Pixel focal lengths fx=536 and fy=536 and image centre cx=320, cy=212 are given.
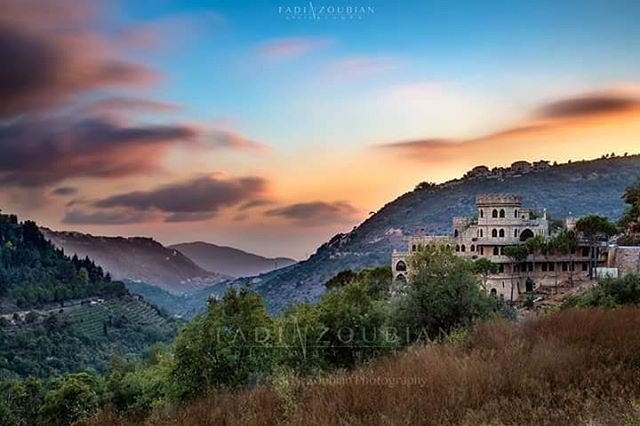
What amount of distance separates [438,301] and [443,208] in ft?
345

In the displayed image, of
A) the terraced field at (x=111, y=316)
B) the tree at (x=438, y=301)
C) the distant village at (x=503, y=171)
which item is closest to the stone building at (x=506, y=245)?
the tree at (x=438, y=301)

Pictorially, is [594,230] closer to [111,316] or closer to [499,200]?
[499,200]

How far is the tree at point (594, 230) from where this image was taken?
4141 centimetres

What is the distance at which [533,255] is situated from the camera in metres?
43.0

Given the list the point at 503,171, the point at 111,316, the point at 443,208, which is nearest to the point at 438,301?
the point at 443,208

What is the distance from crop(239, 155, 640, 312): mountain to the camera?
10281 cm

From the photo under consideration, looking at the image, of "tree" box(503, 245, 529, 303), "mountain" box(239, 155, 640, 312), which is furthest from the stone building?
"mountain" box(239, 155, 640, 312)

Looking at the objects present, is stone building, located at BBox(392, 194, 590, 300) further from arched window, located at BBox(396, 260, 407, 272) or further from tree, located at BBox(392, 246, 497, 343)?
tree, located at BBox(392, 246, 497, 343)

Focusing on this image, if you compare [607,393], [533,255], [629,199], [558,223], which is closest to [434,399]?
[607,393]

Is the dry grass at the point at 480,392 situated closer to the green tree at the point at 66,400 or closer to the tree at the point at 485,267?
the tree at the point at 485,267

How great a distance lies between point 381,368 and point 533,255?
39504 mm

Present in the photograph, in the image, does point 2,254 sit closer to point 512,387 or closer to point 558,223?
point 558,223

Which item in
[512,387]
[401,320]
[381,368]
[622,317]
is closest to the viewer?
[512,387]

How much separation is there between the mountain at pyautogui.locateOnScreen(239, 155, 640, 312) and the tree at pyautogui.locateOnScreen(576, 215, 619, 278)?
55.2 m
